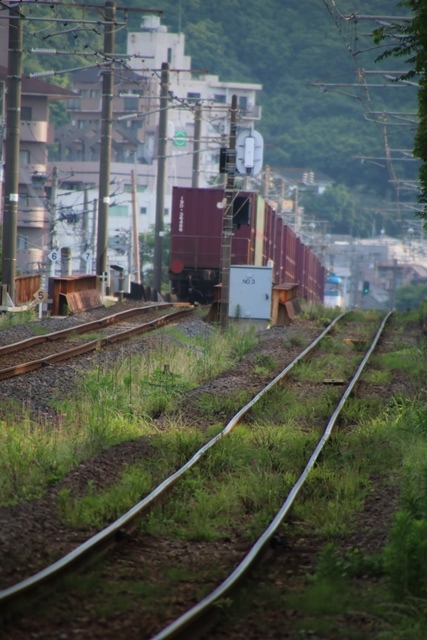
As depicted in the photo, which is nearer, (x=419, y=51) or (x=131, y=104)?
(x=419, y=51)

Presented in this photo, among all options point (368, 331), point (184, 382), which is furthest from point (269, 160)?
point (184, 382)

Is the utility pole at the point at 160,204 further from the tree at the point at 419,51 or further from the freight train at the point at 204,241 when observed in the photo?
the tree at the point at 419,51

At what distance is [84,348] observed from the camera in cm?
2067

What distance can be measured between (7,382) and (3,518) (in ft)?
24.8

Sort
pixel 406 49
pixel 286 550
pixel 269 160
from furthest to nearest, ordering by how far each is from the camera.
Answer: pixel 269 160 < pixel 406 49 < pixel 286 550

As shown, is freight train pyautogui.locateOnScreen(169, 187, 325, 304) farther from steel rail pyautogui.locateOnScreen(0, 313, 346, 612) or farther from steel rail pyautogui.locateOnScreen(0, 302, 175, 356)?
steel rail pyautogui.locateOnScreen(0, 313, 346, 612)

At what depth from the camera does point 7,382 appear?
631 inches

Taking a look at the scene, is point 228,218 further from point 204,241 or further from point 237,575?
point 237,575

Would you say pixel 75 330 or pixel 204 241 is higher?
pixel 204 241

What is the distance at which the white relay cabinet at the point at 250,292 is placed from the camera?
28188 mm

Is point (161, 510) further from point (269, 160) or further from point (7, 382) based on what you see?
point (269, 160)

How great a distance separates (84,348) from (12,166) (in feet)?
31.6

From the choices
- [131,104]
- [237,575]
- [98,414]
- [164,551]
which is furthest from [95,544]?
[131,104]

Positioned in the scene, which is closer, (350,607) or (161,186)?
(350,607)
